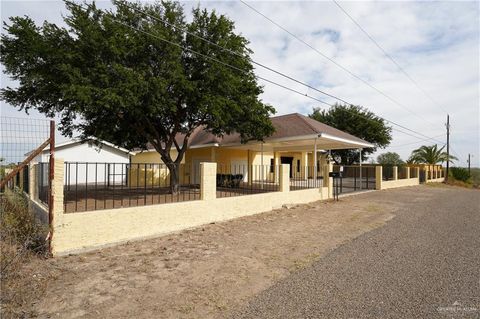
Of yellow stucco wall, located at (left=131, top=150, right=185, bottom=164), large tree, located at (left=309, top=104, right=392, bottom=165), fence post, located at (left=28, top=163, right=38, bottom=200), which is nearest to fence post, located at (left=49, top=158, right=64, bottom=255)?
fence post, located at (left=28, top=163, right=38, bottom=200)

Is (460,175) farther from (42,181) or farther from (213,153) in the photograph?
(42,181)

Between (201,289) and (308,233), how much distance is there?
446 centimetres

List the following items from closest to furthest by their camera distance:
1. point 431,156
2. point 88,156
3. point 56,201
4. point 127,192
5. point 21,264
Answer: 1. point 21,264
2. point 56,201
3. point 127,192
4. point 88,156
5. point 431,156

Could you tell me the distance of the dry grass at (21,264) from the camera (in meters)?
3.96

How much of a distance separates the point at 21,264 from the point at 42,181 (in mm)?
3304

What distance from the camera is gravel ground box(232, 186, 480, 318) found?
151 inches

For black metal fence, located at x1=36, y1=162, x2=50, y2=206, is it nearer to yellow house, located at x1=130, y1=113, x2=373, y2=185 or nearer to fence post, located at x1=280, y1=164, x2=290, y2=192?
yellow house, located at x1=130, y1=113, x2=373, y2=185

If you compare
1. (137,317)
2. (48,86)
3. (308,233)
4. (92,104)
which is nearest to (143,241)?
(137,317)

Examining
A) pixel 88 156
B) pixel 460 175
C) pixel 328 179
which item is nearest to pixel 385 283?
pixel 328 179

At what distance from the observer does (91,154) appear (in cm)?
2541

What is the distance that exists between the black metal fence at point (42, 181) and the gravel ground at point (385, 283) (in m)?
6.36

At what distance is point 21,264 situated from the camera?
5301 millimetres

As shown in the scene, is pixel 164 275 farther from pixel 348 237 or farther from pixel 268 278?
pixel 348 237

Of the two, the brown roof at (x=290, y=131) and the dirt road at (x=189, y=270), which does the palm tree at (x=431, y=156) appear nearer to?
the brown roof at (x=290, y=131)
